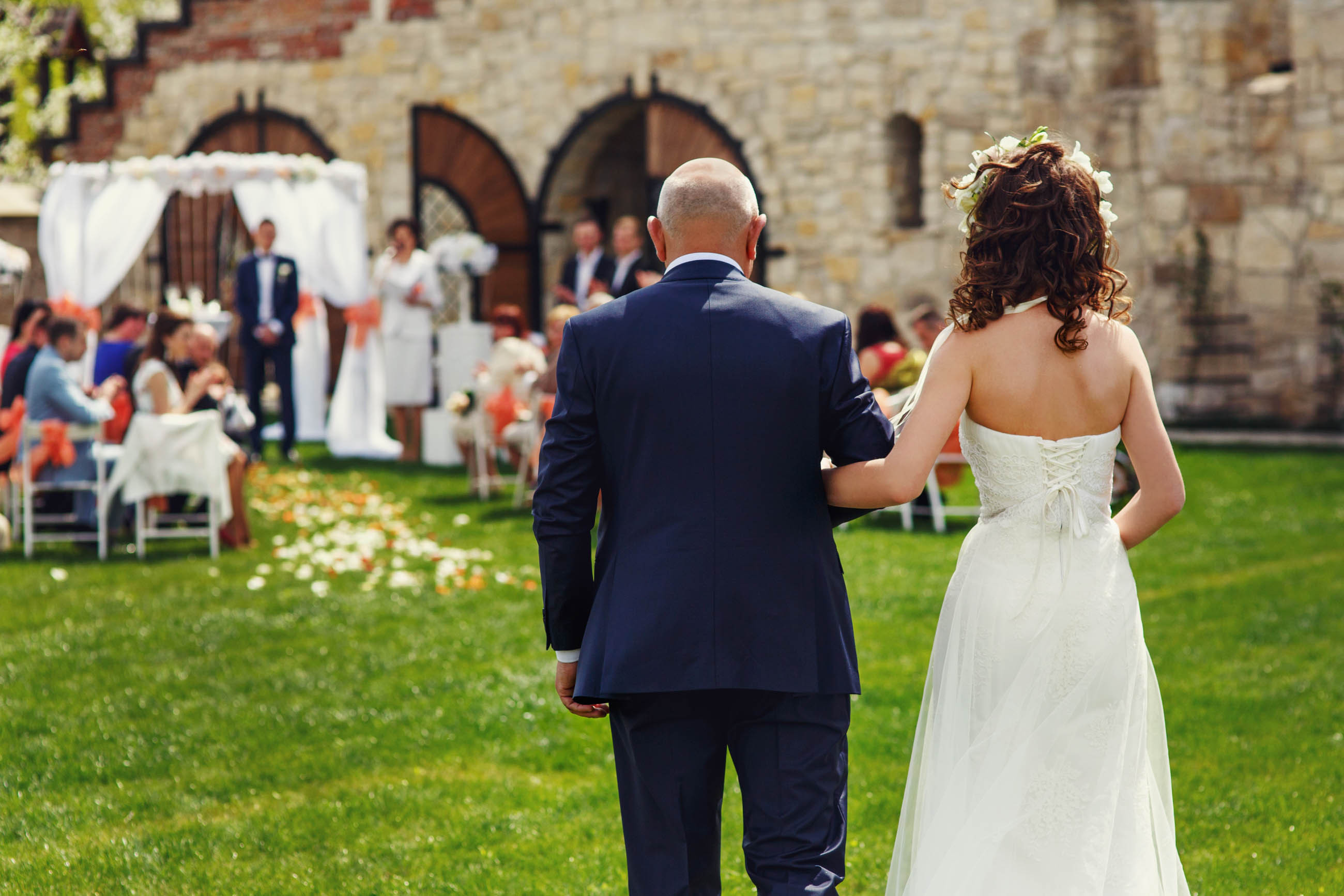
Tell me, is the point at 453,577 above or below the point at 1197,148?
below

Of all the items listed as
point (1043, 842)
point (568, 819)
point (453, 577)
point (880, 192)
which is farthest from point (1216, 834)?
point (880, 192)

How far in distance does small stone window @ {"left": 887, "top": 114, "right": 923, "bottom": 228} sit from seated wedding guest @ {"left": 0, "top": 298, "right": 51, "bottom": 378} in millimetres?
8242

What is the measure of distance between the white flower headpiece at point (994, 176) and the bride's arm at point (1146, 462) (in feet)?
0.93

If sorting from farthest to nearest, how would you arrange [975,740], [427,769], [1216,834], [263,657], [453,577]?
[453,577] → [263,657] → [427,769] → [1216,834] → [975,740]

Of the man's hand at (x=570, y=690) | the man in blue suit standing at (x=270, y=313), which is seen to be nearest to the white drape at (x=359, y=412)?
the man in blue suit standing at (x=270, y=313)

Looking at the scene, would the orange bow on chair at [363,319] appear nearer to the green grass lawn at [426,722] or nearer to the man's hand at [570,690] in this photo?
the green grass lawn at [426,722]

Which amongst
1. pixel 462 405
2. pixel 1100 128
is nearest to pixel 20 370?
pixel 462 405

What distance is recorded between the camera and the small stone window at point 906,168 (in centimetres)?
1420

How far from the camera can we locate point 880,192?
14.1 meters

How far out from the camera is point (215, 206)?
16.7 metres

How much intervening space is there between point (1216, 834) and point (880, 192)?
10610 millimetres

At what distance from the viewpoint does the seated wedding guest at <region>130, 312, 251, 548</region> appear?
8641 millimetres

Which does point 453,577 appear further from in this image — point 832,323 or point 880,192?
point 880,192

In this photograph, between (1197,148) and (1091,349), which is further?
(1197,148)
